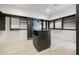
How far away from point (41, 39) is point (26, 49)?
40 centimetres

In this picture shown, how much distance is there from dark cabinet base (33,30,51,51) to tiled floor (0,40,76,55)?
3.6 inches

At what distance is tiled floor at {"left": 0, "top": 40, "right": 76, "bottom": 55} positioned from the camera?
4.36 ft

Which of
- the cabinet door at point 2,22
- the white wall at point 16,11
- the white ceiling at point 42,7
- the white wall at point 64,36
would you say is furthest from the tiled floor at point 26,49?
the white ceiling at point 42,7

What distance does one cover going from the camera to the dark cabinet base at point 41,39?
1.43 metres

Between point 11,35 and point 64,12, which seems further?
point 11,35

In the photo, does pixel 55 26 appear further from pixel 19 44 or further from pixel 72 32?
pixel 19 44

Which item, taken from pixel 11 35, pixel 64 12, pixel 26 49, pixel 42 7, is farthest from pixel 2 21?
pixel 64 12

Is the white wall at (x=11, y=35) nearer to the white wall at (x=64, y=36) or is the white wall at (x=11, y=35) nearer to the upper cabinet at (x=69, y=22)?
the white wall at (x=64, y=36)

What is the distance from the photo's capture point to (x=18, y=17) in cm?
139

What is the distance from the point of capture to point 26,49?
1.39 metres

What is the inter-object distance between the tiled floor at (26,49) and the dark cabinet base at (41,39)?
0.30ft

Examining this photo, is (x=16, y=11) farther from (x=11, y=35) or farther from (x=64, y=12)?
(x=64, y=12)

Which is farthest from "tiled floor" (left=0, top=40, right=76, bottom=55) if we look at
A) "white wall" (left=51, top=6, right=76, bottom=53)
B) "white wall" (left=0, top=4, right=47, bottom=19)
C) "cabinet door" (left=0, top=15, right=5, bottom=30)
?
"white wall" (left=0, top=4, right=47, bottom=19)
